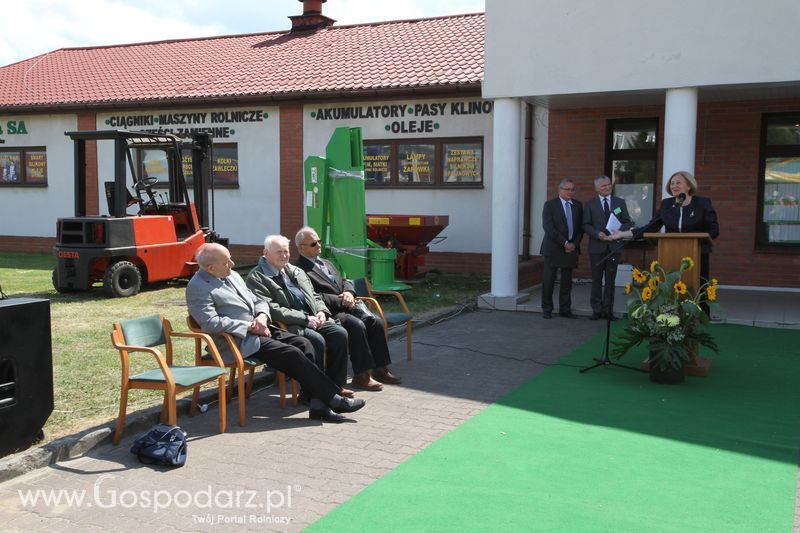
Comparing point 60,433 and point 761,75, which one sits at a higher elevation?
point 761,75

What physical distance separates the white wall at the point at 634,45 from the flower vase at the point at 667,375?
15.1 ft

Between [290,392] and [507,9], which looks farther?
[507,9]

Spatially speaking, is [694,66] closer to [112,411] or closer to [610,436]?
[610,436]

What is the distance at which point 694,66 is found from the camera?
9547mm

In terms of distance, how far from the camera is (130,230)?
38.3ft

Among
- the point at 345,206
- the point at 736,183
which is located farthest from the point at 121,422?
the point at 736,183

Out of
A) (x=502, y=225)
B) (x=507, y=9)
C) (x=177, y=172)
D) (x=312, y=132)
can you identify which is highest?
(x=507, y=9)

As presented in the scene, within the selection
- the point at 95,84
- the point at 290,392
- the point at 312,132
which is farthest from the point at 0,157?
the point at 290,392

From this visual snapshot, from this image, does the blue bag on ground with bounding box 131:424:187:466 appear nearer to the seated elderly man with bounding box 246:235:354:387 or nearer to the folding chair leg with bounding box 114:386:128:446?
the folding chair leg with bounding box 114:386:128:446

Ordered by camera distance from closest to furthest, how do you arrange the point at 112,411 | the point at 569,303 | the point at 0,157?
the point at 112,411
the point at 569,303
the point at 0,157

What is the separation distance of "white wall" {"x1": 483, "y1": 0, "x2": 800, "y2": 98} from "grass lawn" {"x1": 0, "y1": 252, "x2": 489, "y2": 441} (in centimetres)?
360

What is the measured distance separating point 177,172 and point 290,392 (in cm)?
735

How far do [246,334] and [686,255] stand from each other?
4.10 metres

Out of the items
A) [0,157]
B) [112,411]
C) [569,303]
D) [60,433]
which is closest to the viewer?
[60,433]
